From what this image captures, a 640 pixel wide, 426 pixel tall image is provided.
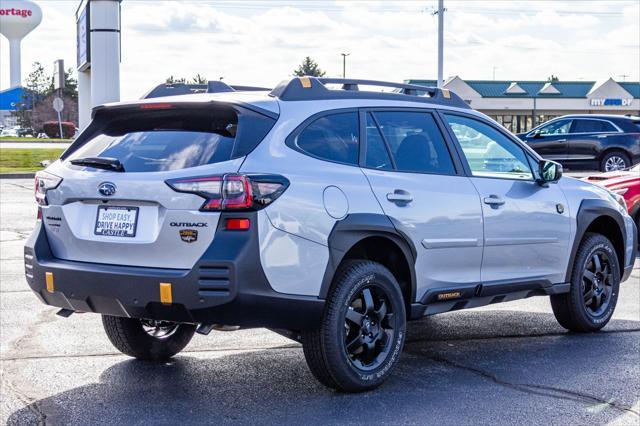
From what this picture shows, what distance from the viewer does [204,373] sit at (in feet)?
21.2

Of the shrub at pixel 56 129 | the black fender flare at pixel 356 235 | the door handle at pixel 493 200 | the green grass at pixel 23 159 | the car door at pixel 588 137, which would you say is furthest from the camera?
the shrub at pixel 56 129

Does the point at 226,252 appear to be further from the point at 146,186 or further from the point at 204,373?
the point at 204,373

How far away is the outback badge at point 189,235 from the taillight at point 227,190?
5.2 inches

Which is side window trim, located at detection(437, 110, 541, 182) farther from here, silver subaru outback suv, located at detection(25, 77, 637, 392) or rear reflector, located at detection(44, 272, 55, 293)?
rear reflector, located at detection(44, 272, 55, 293)

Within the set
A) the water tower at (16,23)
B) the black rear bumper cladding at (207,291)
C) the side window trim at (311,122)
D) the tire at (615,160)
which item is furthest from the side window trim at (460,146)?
the water tower at (16,23)

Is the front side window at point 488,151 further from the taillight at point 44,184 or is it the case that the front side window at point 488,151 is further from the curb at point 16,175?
the curb at point 16,175

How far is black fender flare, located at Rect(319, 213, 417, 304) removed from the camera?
18.5 ft

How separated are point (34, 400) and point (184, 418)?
0.97 meters

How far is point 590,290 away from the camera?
789cm

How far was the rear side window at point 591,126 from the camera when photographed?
77.4ft

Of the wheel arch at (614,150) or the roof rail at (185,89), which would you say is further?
the wheel arch at (614,150)

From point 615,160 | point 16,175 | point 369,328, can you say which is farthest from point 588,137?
point 369,328

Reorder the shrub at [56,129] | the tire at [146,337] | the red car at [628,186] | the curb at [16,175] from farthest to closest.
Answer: the shrub at [56,129] < the curb at [16,175] < the red car at [628,186] < the tire at [146,337]

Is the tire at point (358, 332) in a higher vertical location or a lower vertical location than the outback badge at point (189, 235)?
lower
